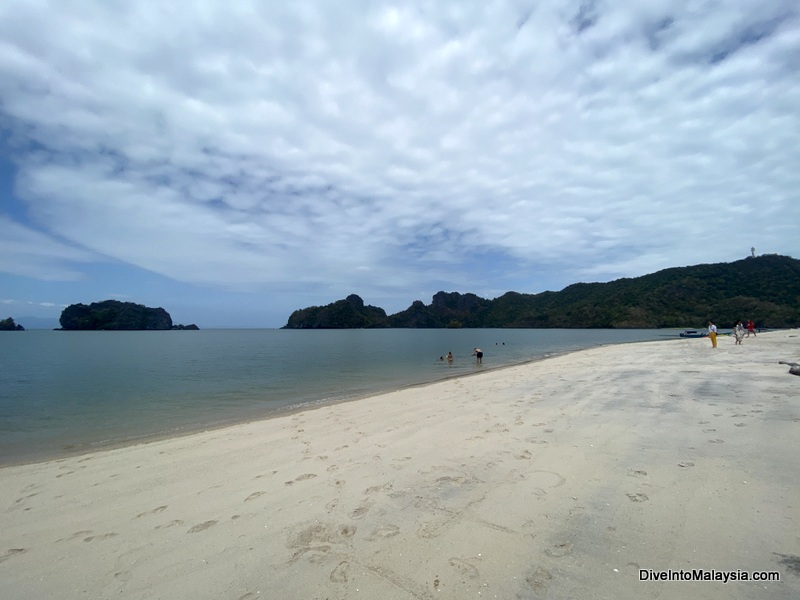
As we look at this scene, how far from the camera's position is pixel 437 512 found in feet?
14.3

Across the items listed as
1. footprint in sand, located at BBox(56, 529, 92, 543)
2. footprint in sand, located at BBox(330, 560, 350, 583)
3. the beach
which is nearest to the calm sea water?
the beach

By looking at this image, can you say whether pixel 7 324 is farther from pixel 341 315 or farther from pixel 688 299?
pixel 688 299

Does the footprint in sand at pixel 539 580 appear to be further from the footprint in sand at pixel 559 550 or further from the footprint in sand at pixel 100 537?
the footprint in sand at pixel 100 537

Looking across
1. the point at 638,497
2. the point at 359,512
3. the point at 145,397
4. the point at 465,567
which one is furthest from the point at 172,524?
the point at 145,397

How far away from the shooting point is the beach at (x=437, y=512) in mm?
3232

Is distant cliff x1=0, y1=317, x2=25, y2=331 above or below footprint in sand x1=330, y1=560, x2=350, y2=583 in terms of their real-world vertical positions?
above

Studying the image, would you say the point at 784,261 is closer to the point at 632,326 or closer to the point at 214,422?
the point at 632,326

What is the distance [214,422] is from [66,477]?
18.3 ft

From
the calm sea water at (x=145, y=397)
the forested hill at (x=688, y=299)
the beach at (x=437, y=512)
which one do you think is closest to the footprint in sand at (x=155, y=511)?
the beach at (x=437, y=512)

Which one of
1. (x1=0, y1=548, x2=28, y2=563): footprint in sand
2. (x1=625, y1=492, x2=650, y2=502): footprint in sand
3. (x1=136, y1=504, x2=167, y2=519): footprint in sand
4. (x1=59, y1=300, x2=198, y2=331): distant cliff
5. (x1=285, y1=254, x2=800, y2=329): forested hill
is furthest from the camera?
(x1=59, y1=300, x2=198, y2=331): distant cliff

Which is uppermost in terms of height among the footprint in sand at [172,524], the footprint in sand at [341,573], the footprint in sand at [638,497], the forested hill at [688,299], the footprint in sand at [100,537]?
the forested hill at [688,299]

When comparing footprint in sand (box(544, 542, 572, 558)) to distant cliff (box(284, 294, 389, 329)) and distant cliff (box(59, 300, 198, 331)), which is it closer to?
distant cliff (box(284, 294, 389, 329))

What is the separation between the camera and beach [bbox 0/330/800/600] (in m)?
3.23

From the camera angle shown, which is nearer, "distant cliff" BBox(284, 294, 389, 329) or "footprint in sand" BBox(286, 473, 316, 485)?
"footprint in sand" BBox(286, 473, 316, 485)
